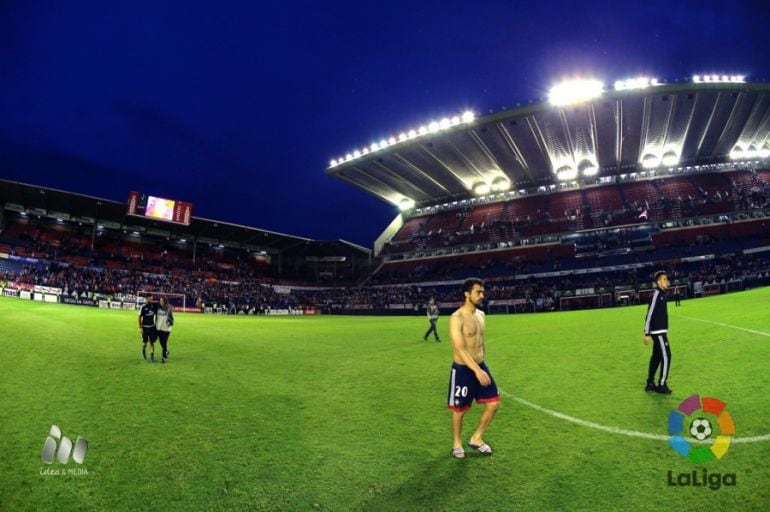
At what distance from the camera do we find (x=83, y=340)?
13203 mm

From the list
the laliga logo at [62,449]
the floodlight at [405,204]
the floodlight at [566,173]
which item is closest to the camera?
the laliga logo at [62,449]

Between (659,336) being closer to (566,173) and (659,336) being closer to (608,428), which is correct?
(608,428)

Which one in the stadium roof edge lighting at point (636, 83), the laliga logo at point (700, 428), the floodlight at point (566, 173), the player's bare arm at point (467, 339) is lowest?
the laliga logo at point (700, 428)

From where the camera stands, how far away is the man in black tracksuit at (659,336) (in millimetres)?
6549

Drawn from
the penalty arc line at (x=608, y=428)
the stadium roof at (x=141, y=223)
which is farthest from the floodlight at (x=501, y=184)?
the penalty arc line at (x=608, y=428)

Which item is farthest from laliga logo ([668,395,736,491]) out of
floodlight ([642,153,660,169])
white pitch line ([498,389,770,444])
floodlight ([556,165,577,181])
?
floodlight ([642,153,660,169])

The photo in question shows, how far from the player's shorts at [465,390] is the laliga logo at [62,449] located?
4.49 m

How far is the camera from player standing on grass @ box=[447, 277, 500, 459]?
4520mm

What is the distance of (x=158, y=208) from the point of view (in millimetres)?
46406

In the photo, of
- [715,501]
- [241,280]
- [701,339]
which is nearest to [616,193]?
[701,339]

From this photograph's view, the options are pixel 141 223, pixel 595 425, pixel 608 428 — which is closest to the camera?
pixel 608 428

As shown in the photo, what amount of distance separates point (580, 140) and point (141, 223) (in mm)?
60195

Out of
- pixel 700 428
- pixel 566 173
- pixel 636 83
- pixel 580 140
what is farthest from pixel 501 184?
pixel 700 428

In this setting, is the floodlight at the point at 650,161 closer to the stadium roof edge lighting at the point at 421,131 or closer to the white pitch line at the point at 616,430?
the stadium roof edge lighting at the point at 421,131
